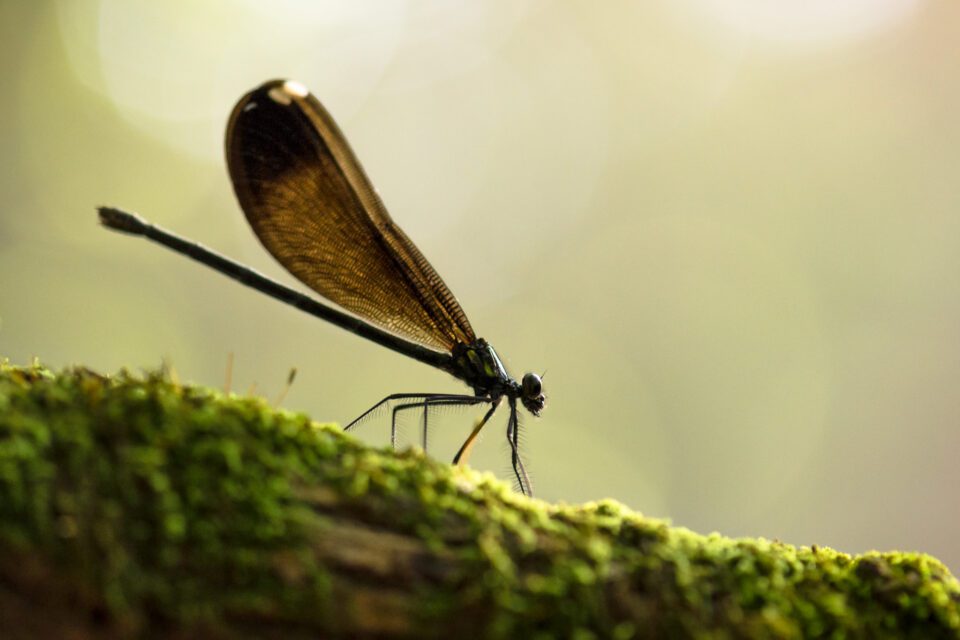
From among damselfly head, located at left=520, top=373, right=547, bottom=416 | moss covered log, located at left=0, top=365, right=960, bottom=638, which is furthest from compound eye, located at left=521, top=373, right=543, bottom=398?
moss covered log, located at left=0, top=365, right=960, bottom=638

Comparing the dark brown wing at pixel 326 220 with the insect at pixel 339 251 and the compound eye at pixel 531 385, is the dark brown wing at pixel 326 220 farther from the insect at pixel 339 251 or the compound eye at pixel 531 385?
the compound eye at pixel 531 385

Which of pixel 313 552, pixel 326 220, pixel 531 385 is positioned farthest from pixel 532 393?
pixel 313 552

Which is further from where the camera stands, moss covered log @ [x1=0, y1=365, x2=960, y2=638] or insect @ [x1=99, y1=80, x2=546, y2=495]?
insect @ [x1=99, y1=80, x2=546, y2=495]

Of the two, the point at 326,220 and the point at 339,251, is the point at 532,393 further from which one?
the point at 326,220

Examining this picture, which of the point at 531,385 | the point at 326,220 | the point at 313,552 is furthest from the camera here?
Result: the point at 531,385

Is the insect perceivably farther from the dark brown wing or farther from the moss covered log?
the moss covered log

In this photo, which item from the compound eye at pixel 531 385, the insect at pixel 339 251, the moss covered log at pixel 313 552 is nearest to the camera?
the moss covered log at pixel 313 552

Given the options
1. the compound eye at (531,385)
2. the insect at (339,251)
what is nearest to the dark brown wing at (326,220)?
the insect at (339,251)
